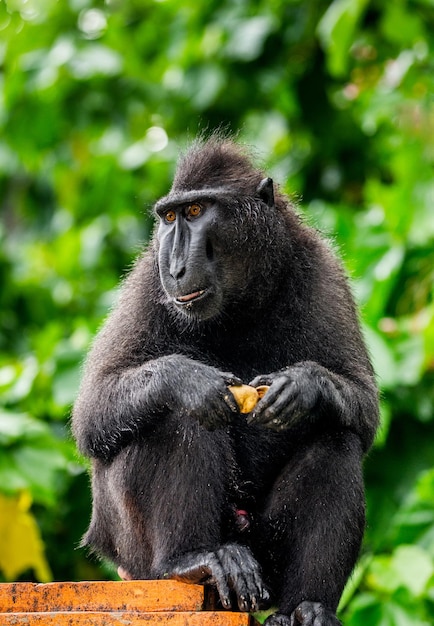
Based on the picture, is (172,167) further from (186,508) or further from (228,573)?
(228,573)

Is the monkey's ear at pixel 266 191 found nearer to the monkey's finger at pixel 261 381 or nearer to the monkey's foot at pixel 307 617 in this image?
the monkey's finger at pixel 261 381

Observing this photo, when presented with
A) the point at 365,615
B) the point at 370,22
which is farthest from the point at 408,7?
the point at 365,615

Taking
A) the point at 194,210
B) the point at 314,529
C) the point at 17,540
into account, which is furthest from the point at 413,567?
the point at 194,210

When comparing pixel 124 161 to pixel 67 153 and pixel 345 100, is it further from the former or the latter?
pixel 345 100

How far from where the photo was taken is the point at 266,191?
6891 millimetres

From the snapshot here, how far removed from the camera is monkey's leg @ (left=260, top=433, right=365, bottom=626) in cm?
587

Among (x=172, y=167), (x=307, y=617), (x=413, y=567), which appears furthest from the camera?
(x=172, y=167)

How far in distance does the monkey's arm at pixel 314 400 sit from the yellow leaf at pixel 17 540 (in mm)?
4249

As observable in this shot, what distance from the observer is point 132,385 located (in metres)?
6.18

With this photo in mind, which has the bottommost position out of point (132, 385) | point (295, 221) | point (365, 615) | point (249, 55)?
point (365, 615)

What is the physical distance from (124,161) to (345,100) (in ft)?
10.8

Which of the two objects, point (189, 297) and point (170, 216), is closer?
point (189, 297)

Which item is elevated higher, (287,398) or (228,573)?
(287,398)

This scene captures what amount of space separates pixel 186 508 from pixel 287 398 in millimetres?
753
